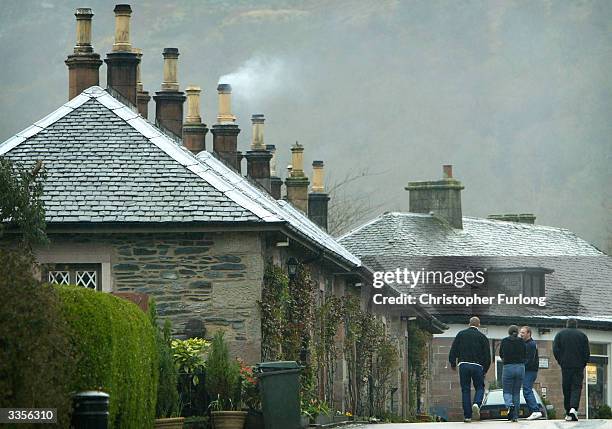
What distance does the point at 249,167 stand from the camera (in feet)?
137

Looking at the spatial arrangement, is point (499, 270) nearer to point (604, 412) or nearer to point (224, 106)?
point (604, 412)

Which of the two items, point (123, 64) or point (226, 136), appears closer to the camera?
point (123, 64)

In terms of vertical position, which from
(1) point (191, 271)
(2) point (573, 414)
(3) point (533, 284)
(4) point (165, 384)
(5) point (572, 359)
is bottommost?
(2) point (573, 414)

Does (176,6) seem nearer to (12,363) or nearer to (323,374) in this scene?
(323,374)

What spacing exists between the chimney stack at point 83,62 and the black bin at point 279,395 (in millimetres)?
8352

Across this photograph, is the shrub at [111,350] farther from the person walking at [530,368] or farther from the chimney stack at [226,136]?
the chimney stack at [226,136]

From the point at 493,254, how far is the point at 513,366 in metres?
32.8

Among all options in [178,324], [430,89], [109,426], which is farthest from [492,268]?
[430,89]

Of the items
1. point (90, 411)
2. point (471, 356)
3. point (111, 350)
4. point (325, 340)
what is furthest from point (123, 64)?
point (90, 411)

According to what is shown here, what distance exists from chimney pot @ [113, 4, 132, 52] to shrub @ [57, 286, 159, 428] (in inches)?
448

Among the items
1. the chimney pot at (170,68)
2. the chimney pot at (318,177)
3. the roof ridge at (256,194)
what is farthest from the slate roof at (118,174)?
the chimney pot at (318,177)

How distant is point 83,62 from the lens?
2855 centimetres

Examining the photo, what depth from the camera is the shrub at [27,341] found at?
47.0 feet

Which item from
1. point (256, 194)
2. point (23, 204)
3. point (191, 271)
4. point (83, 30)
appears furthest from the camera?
point (256, 194)
